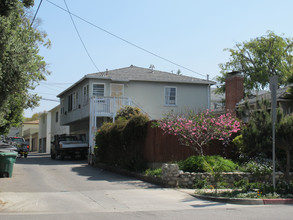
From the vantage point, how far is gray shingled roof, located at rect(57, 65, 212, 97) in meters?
28.4

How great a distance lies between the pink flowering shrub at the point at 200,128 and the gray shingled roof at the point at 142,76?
13.0 m

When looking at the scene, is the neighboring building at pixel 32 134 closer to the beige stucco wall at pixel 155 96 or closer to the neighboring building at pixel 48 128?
the neighboring building at pixel 48 128

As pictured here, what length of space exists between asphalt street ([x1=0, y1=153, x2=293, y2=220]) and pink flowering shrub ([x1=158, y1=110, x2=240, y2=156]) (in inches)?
105

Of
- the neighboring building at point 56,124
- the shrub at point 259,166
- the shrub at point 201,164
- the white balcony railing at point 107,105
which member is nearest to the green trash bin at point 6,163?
the shrub at point 201,164

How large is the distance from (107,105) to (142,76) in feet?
18.1

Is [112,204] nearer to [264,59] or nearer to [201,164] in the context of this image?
[201,164]

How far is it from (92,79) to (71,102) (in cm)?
766

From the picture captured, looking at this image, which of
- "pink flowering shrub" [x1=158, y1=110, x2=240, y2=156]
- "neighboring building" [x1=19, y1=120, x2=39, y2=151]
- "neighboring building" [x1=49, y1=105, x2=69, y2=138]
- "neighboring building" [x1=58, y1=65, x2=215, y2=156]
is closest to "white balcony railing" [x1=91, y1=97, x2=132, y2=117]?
"neighboring building" [x1=58, y1=65, x2=215, y2=156]

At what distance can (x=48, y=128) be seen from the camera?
52969mm

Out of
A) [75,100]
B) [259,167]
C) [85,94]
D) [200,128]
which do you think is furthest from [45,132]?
[259,167]

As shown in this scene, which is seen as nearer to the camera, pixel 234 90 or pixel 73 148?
pixel 234 90

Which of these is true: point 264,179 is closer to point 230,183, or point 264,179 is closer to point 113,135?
point 230,183

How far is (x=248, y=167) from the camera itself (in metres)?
14.5

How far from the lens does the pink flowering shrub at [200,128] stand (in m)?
15.4
